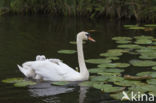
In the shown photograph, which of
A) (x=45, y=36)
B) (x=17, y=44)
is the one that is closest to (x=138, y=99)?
(x=17, y=44)

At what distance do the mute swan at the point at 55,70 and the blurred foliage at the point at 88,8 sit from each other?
6.56 meters

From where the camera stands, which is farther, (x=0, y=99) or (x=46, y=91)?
(x=46, y=91)

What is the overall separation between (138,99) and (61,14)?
10030mm

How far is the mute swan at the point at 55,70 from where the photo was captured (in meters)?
8.57

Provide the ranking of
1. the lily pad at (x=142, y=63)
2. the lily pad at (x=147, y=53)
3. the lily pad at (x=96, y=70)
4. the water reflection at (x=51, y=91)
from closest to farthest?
the water reflection at (x=51, y=91)
the lily pad at (x=96, y=70)
the lily pad at (x=142, y=63)
the lily pad at (x=147, y=53)

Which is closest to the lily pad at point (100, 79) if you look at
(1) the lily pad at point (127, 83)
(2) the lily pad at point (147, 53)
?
(1) the lily pad at point (127, 83)

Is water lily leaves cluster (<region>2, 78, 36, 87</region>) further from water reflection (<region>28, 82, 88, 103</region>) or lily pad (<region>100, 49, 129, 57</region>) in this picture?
lily pad (<region>100, 49, 129, 57</region>)

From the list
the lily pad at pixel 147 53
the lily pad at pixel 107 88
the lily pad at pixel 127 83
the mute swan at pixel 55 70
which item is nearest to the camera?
the lily pad at pixel 107 88

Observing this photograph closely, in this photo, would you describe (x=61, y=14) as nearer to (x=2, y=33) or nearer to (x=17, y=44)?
(x=2, y=33)

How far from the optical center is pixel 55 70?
8656 mm

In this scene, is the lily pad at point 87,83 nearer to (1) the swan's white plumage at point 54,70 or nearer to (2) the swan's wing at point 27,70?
(1) the swan's white plumage at point 54,70

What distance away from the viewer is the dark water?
7.63 meters

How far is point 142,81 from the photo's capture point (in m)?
8.28

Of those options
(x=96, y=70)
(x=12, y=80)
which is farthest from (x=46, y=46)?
(x=12, y=80)
